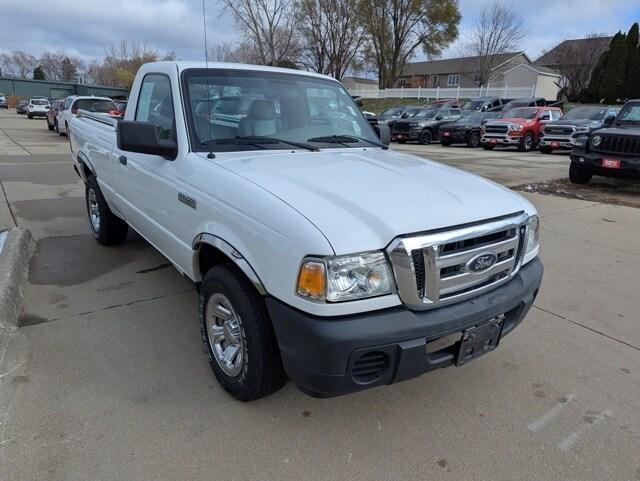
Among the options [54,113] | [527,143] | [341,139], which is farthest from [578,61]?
[341,139]

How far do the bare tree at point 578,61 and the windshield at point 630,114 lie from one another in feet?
126

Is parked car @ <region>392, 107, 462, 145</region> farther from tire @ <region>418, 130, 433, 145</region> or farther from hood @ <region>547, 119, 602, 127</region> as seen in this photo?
hood @ <region>547, 119, 602, 127</region>

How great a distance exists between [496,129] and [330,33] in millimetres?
40004

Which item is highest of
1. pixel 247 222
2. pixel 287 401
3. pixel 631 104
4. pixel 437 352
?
pixel 631 104

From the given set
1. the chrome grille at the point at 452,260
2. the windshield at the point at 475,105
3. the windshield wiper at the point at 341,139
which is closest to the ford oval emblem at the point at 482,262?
the chrome grille at the point at 452,260

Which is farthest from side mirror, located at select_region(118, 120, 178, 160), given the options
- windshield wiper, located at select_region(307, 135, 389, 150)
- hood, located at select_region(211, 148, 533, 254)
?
windshield wiper, located at select_region(307, 135, 389, 150)

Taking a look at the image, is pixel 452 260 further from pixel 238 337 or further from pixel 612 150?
pixel 612 150

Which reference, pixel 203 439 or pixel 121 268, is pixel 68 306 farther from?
pixel 203 439

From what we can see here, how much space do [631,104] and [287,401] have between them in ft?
35.1

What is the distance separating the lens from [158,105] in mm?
3465

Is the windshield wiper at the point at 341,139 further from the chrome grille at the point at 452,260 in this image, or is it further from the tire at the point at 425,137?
the tire at the point at 425,137

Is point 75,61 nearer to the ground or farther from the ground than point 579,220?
farther from the ground

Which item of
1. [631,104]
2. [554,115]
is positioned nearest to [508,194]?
[631,104]

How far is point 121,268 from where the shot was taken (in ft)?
15.2
